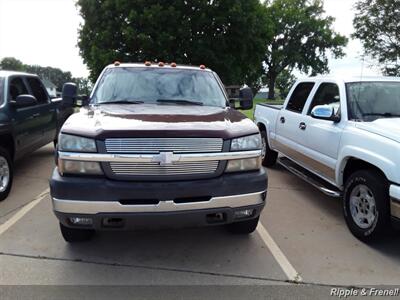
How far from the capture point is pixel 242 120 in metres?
4.23

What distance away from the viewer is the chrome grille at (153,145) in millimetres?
3553

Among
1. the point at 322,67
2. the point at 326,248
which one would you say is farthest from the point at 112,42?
the point at 322,67

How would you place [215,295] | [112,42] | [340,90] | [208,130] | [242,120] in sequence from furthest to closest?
[112,42] → [340,90] → [242,120] → [208,130] → [215,295]

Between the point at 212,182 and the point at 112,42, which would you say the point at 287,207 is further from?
the point at 112,42

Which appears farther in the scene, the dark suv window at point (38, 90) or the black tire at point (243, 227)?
the dark suv window at point (38, 90)

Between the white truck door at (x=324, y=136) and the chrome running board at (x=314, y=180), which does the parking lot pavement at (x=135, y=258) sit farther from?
the white truck door at (x=324, y=136)

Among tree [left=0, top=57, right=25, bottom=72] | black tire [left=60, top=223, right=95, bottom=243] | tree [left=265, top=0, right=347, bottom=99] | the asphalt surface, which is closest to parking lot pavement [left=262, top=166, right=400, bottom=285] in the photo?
the asphalt surface

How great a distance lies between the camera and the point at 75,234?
169 inches

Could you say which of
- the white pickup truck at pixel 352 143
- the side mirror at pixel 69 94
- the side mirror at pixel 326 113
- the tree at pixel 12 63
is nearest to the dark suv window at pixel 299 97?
the white pickup truck at pixel 352 143

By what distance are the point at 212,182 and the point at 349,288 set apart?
146 centimetres

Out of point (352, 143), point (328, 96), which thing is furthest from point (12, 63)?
point (352, 143)

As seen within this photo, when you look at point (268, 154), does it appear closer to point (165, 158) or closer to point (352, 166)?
point (352, 166)

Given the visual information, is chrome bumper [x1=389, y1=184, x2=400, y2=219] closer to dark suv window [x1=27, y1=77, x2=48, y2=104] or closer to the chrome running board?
the chrome running board

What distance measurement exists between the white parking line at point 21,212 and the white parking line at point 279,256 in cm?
288
